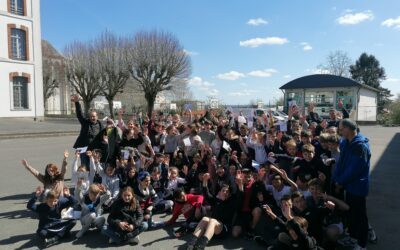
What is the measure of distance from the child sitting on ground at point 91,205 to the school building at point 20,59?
2528 cm

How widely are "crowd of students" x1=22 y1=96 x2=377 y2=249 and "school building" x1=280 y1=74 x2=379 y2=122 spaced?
92.0 feet

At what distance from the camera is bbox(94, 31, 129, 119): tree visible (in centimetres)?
3566

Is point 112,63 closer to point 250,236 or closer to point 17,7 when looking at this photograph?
point 17,7

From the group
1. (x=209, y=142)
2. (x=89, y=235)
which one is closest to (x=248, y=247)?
(x=89, y=235)

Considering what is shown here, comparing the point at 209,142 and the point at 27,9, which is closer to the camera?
the point at 209,142

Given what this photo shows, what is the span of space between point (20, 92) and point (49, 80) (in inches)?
850

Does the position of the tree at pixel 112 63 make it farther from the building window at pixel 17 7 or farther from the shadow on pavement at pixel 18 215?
the shadow on pavement at pixel 18 215

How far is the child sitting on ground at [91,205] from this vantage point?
5219mm

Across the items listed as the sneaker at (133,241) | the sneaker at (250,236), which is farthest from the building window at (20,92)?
the sneaker at (250,236)

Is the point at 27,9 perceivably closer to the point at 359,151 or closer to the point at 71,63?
the point at 71,63

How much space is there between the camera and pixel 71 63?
39.5m

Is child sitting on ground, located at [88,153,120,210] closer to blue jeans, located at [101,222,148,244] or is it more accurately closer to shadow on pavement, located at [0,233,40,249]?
blue jeans, located at [101,222,148,244]

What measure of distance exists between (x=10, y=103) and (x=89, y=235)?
26395mm

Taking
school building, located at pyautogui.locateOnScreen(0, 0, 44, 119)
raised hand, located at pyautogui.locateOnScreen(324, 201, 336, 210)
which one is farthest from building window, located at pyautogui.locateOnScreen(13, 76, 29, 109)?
raised hand, located at pyautogui.locateOnScreen(324, 201, 336, 210)
